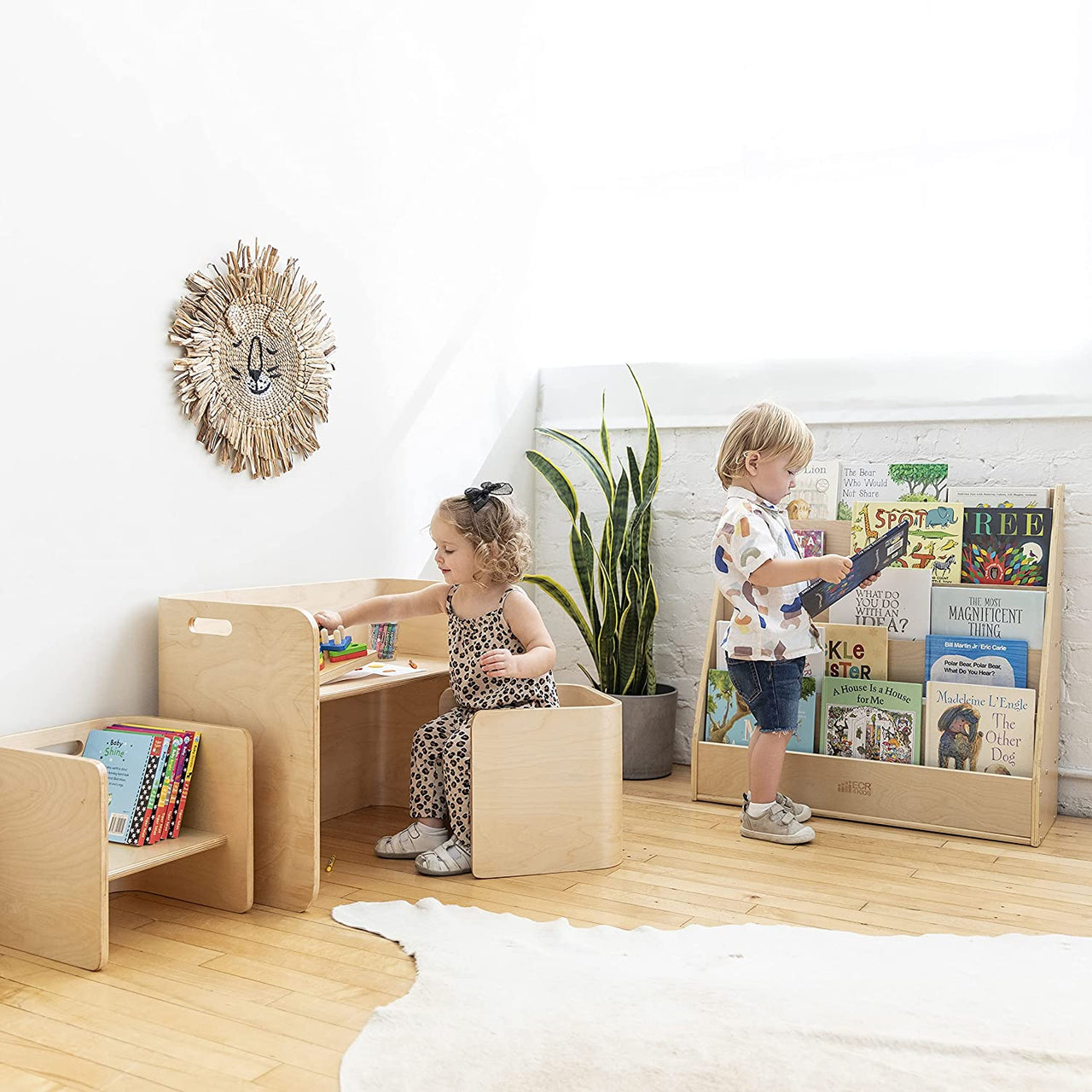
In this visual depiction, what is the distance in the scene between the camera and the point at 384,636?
2781mm

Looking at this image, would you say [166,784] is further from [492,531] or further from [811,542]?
[811,542]

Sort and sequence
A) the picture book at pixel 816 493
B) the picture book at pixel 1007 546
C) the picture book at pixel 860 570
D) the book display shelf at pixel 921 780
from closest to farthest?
1. the picture book at pixel 860 570
2. the book display shelf at pixel 921 780
3. the picture book at pixel 1007 546
4. the picture book at pixel 816 493

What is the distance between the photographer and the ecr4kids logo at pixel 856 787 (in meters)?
2.96

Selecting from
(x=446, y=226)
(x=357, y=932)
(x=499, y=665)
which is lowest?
(x=357, y=932)

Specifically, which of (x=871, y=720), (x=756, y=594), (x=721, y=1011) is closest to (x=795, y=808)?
(x=871, y=720)

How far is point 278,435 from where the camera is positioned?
9.12 feet

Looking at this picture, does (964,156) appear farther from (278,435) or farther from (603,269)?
(278,435)

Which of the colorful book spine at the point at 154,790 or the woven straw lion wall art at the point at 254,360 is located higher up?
the woven straw lion wall art at the point at 254,360

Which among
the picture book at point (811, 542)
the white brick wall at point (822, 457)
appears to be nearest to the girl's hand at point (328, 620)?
the picture book at point (811, 542)

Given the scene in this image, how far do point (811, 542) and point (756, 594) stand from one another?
38 cm

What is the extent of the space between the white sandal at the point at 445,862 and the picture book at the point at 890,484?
4.74 ft

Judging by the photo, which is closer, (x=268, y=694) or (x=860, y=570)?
(x=268, y=694)

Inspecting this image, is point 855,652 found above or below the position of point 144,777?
above

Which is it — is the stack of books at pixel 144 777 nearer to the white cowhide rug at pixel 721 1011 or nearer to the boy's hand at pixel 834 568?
the white cowhide rug at pixel 721 1011
